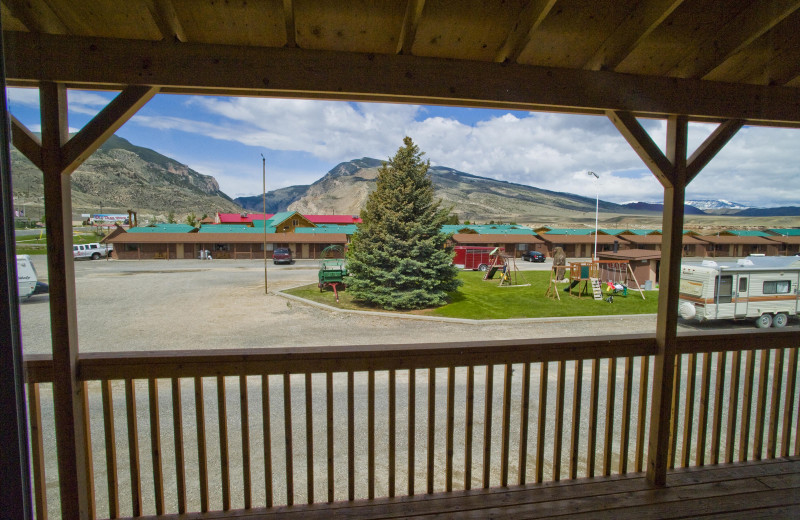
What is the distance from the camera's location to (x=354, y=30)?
5.37ft

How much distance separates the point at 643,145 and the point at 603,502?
69.2 inches

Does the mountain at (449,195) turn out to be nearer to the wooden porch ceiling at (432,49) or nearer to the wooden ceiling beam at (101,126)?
the wooden porch ceiling at (432,49)

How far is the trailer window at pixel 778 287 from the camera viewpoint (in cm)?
344

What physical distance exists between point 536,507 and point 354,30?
2293mm

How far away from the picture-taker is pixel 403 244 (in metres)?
12.2

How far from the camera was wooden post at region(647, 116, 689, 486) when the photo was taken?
199 centimetres

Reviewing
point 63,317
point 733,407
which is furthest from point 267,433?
point 733,407

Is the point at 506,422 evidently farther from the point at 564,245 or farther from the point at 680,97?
the point at 564,245

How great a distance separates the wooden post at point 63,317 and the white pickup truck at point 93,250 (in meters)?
23.9

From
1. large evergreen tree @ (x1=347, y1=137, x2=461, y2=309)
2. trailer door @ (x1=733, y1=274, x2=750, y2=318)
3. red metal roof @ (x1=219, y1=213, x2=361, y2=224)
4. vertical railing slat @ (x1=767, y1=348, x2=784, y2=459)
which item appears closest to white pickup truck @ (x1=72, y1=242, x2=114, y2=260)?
red metal roof @ (x1=219, y1=213, x2=361, y2=224)

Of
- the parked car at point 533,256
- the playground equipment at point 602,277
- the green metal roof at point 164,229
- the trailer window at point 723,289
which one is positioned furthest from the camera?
the parked car at point 533,256

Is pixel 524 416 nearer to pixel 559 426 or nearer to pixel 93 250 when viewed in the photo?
pixel 559 426

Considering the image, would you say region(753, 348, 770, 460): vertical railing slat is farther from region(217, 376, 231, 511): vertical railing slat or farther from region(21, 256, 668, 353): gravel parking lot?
region(21, 256, 668, 353): gravel parking lot

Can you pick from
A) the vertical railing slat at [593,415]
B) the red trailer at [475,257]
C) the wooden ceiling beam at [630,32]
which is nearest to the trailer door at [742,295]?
the vertical railing slat at [593,415]
